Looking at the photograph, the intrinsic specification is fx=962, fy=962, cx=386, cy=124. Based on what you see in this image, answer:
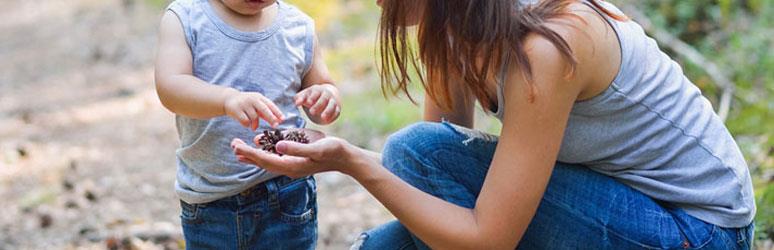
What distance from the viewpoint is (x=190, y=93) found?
188 centimetres

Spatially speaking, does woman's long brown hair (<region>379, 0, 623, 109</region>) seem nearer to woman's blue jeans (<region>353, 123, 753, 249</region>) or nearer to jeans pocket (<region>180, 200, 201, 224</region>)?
woman's blue jeans (<region>353, 123, 753, 249</region>)

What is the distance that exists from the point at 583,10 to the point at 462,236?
49 centimetres

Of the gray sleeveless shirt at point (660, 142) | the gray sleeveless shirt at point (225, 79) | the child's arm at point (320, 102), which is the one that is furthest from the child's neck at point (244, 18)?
the gray sleeveless shirt at point (660, 142)

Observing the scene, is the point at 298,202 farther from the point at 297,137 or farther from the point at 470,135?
the point at 470,135

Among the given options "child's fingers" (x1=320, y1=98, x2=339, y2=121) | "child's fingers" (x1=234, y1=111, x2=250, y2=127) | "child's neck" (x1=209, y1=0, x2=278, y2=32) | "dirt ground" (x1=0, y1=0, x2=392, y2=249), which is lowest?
"dirt ground" (x1=0, y1=0, x2=392, y2=249)

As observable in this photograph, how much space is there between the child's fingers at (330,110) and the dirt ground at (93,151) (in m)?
1.27

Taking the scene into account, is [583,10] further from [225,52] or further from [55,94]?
[55,94]

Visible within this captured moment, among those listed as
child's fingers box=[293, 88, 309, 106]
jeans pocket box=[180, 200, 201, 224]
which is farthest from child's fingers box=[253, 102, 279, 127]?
jeans pocket box=[180, 200, 201, 224]

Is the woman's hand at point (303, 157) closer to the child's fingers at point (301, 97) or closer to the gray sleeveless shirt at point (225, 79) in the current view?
the child's fingers at point (301, 97)

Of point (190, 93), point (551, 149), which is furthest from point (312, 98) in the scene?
point (551, 149)

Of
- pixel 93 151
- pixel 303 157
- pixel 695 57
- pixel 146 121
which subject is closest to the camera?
pixel 303 157

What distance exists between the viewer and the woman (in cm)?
178

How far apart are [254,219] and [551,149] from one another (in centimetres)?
66

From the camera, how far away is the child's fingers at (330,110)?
6.37 ft
